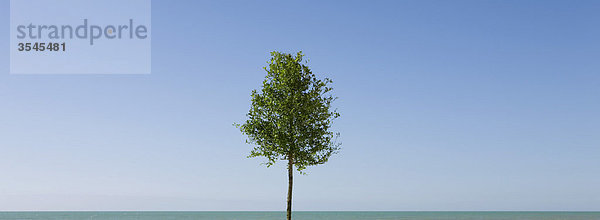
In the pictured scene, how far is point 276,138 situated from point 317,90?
11.6ft

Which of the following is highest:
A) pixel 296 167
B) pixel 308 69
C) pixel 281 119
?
pixel 308 69

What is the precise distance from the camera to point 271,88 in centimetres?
3138

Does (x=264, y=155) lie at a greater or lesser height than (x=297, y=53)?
lesser

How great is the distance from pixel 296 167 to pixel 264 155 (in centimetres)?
184

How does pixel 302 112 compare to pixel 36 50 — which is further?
pixel 36 50

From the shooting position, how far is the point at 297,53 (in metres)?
32.0

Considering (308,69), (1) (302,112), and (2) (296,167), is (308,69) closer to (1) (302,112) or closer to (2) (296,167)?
(1) (302,112)

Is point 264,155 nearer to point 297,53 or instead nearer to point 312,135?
point 312,135

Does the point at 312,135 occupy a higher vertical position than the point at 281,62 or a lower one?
lower

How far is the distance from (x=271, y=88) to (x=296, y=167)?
446cm

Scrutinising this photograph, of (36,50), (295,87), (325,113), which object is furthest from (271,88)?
(36,50)

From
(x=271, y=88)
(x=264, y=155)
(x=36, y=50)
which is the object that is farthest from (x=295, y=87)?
(x=36, y=50)

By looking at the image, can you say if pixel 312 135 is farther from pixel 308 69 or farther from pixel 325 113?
pixel 308 69

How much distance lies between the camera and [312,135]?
3134 centimetres
